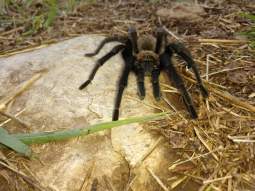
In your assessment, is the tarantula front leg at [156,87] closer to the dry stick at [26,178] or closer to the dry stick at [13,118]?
the dry stick at [13,118]

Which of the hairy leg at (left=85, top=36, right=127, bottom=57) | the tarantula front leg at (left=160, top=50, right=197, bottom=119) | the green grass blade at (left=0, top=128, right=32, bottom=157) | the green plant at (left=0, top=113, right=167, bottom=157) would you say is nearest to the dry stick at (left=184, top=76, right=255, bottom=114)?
the tarantula front leg at (left=160, top=50, right=197, bottom=119)

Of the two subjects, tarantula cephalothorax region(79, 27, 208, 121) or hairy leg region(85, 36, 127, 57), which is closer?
tarantula cephalothorax region(79, 27, 208, 121)

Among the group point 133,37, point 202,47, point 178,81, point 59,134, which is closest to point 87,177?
point 59,134

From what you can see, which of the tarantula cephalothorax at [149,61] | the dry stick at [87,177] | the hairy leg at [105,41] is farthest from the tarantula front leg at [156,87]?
the dry stick at [87,177]

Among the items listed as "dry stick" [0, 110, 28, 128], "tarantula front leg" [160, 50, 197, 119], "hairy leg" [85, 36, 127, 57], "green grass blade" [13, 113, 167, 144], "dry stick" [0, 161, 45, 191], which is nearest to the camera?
"dry stick" [0, 161, 45, 191]

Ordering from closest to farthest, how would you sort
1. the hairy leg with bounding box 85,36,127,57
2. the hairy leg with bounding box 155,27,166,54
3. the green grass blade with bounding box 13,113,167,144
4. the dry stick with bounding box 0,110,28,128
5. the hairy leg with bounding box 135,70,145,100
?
the green grass blade with bounding box 13,113,167,144 < the dry stick with bounding box 0,110,28,128 < the hairy leg with bounding box 135,70,145,100 < the hairy leg with bounding box 155,27,166,54 < the hairy leg with bounding box 85,36,127,57

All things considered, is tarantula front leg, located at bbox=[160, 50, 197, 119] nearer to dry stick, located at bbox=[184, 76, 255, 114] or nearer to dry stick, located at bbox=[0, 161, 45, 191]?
dry stick, located at bbox=[184, 76, 255, 114]

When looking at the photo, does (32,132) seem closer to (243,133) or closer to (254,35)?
(243,133)
